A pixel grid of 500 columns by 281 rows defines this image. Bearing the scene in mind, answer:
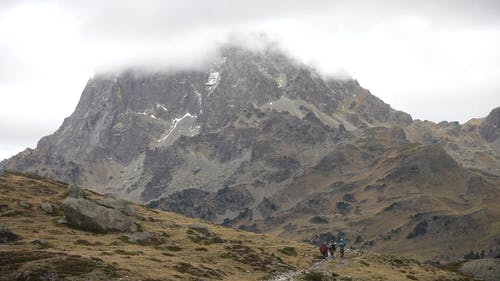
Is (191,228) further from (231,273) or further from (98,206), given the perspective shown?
(231,273)

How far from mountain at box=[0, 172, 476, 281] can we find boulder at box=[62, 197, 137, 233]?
1.75 ft

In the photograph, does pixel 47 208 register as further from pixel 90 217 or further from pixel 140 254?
pixel 140 254

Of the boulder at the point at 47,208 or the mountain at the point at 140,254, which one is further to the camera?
the boulder at the point at 47,208

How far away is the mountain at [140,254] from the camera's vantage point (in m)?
62.4

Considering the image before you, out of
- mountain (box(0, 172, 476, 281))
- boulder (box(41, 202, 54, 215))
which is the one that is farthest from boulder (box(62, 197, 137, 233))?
boulder (box(41, 202, 54, 215))

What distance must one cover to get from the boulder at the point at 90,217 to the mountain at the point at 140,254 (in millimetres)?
533

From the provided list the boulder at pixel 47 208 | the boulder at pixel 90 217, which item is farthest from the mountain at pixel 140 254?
the boulder at pixel 90 217

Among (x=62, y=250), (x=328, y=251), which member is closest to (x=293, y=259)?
(x=328, y=251)

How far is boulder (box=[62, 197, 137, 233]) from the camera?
8850 centimetres

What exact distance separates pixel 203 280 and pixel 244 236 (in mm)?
55935

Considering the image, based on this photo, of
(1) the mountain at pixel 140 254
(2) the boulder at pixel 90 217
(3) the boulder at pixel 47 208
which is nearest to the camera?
(1) the mountain at pixel 140 254

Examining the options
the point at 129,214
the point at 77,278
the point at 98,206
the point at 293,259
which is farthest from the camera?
the point at 129,214

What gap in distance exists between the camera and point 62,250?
70.6 metres

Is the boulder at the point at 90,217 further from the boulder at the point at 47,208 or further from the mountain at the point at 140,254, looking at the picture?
the boulder at the point at 47,208
